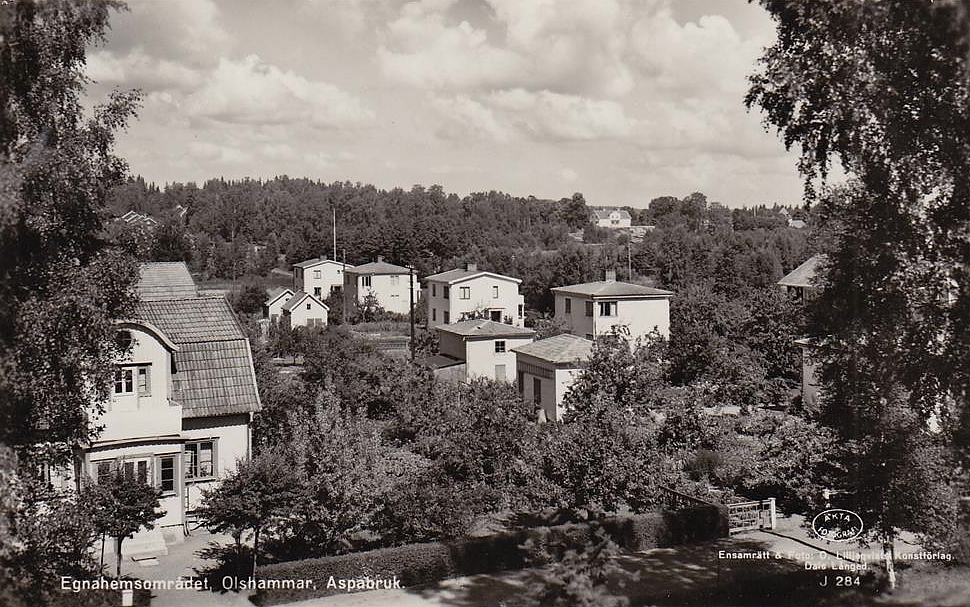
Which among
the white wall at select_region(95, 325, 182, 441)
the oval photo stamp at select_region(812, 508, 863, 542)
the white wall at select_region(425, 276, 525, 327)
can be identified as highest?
the white wall at select_region(425, 276, 525, 327)

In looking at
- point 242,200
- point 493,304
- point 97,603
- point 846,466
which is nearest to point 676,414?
point 846,466

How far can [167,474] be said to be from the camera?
22.2 m

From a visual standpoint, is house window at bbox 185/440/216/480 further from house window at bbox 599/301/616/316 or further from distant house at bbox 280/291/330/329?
distant house at bbox 280/291/330/329

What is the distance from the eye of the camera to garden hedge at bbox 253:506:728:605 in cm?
1842

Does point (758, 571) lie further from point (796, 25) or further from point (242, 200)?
point (242, 200)

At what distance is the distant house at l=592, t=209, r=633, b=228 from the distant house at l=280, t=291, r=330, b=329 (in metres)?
123

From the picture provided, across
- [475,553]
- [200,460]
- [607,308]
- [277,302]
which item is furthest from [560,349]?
[277,302]

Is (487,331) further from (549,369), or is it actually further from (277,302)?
(277,302)

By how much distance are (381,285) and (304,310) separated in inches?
486

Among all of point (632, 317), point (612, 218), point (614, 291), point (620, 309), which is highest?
point (612, 218)

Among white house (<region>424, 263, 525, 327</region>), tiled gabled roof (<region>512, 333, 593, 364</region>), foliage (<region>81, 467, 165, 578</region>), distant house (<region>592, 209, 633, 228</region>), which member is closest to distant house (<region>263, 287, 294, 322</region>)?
white house (<region>424, 263, 525, 327</region>)

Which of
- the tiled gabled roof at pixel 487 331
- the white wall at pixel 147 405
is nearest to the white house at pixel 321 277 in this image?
the tiled gabled roof at pixel 487 331

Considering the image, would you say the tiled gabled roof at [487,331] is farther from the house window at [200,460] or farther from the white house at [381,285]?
the white house at [381,285]

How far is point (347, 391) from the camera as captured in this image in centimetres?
3359
